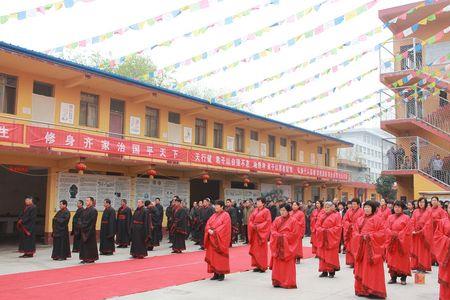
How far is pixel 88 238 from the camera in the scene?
13.0 meters

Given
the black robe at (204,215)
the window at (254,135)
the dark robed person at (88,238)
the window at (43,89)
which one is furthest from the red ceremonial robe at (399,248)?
the window at (254,135)

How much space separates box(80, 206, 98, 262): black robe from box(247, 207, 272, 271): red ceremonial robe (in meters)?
4.37

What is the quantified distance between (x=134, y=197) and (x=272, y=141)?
460 inches

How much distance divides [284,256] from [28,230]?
8084 mm

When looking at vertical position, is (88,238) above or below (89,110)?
below

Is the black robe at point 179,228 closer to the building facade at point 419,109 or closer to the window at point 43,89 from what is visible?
the window at point 43,89

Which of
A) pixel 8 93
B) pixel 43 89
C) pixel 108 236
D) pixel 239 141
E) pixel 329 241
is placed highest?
pixel 43 89

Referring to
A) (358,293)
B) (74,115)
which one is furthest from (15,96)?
(358,293)

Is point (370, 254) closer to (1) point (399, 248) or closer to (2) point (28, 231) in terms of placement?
(1) point (399, 248)

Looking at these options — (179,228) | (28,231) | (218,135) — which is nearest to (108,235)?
(28,231)

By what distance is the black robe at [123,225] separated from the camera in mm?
16281

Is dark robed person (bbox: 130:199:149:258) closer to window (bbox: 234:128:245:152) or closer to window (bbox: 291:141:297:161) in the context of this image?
window (bbox: 234:128:245:152)

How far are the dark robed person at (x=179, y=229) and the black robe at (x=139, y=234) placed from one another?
58.1 inches

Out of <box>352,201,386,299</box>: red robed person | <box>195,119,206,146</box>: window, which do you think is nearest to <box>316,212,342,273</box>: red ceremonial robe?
<box>352,201,386,299</box>: red robed person
